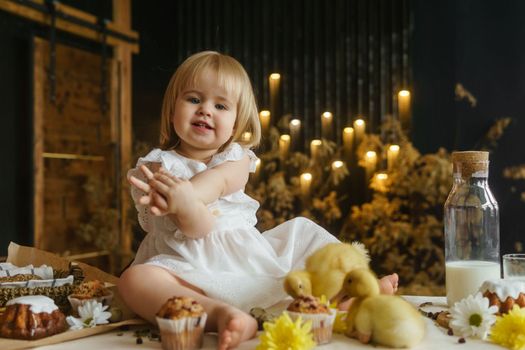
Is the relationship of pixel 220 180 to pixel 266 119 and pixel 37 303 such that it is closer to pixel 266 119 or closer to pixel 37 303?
pixel 37 303

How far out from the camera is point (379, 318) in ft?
3.23

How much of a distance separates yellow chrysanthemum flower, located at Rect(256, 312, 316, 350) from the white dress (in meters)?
0.28

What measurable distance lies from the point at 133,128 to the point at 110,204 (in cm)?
62

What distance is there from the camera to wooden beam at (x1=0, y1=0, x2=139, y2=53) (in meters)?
3.75

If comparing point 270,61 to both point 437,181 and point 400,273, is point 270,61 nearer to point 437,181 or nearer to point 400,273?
point 437,181

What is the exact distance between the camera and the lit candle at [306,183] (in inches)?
170

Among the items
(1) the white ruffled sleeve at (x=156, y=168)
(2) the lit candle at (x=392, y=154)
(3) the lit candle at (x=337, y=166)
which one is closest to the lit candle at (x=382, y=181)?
(2) the lit candle at (x=392, y=154)

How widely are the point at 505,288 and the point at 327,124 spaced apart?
3.27 m

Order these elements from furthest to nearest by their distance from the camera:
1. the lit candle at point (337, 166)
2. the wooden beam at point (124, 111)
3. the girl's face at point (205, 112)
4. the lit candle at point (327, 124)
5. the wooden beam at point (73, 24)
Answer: the wooden beam at point (124, 111) < the lit candle at point (327, 124) < the lit candle at point (337, 166) < the wooden beam at point (73, 24) < the girl's face at point (205, 112)

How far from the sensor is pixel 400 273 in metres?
4.11

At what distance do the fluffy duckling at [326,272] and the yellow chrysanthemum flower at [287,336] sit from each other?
14 cm

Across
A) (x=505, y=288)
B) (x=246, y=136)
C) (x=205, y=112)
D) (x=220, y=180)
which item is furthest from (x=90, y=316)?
(x=505, y=288)

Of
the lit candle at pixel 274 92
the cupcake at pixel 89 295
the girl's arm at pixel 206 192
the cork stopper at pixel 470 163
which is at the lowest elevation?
the cupcake at pixel 89 295

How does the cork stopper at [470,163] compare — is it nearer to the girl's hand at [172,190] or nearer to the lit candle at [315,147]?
the girl's hand at [172,190]
